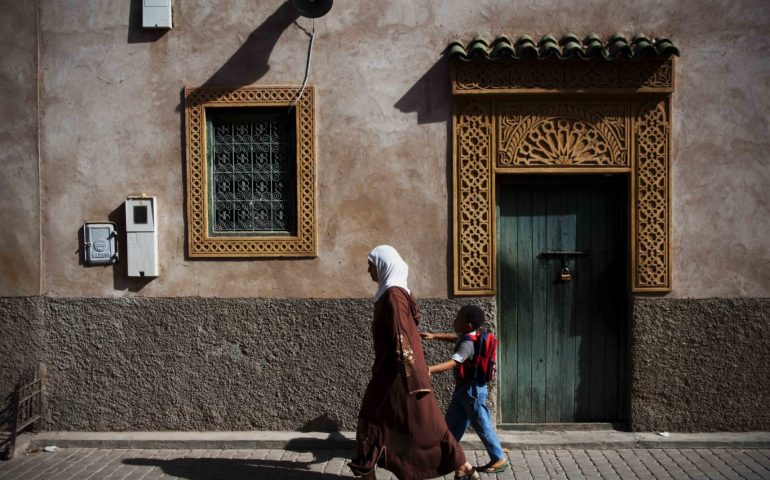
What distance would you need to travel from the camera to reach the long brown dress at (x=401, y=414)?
471 centimetres

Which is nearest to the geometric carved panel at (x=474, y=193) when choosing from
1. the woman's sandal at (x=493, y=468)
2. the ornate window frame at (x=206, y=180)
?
the ornate window frame at (x=206, y=180)

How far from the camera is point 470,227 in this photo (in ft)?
19.9

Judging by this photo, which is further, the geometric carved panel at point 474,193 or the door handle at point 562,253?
the door handle at point 562,253

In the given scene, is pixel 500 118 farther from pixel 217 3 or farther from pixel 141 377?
pixel 141 377

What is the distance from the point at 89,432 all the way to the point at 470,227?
12.1 ft

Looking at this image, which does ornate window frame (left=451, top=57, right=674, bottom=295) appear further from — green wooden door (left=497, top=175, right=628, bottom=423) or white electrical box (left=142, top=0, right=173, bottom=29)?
white electrical box (left=142, top=0, right=173, bottom=29)

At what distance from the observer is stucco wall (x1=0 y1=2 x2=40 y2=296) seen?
6.17 m

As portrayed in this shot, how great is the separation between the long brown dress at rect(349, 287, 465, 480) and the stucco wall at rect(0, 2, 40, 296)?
3.29 metres

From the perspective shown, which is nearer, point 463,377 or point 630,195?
point 463,377

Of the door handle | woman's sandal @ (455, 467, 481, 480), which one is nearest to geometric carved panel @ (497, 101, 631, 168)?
the door handle

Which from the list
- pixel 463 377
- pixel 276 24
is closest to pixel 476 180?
pixel 463 377

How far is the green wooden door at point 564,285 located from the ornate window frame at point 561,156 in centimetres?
19

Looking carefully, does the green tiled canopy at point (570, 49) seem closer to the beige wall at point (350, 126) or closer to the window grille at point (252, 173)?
the beige wall at point (350, 126)

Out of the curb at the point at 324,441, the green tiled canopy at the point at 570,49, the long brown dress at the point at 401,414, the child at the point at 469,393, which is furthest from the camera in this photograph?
the curb at the point at 324,441
